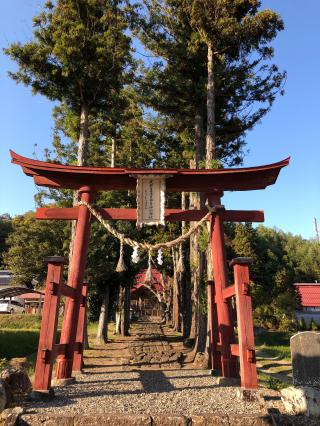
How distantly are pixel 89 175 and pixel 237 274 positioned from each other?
352 cm

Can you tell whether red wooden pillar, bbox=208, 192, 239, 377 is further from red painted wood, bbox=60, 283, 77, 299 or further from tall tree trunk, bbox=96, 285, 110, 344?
tall tree trunk, bbox=96, 285, 110, 344

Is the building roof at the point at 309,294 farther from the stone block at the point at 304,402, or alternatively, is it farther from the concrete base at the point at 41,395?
the concrete base at the point at 41,395

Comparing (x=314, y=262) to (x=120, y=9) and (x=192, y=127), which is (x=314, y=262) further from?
(x=120, y=9)

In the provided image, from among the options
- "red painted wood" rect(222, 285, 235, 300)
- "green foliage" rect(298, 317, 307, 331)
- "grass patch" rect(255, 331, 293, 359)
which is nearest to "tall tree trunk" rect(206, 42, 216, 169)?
"red painted wood" rect(222, 285, 235, 300)

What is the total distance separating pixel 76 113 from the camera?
539 inches

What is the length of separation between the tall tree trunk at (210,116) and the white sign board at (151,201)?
3.54m

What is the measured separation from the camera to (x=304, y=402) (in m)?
4.95

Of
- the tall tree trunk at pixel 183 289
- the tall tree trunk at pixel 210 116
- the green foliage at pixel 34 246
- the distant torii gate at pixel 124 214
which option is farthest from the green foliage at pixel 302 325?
the distant torii gate at pixel 124 214

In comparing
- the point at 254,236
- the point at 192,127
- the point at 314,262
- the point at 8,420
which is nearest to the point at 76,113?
the point at 192,127

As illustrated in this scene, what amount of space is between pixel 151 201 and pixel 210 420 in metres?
4.19

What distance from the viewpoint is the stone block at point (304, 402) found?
192 inches

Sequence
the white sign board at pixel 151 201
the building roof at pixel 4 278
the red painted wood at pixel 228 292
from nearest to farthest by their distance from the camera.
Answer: the red painted wood at pixel 228 292, the white sign board at pixel 151 201, the building roof at pixel 4 278

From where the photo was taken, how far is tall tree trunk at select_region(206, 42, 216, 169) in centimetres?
1125

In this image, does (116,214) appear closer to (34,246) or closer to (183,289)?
(183,289)
